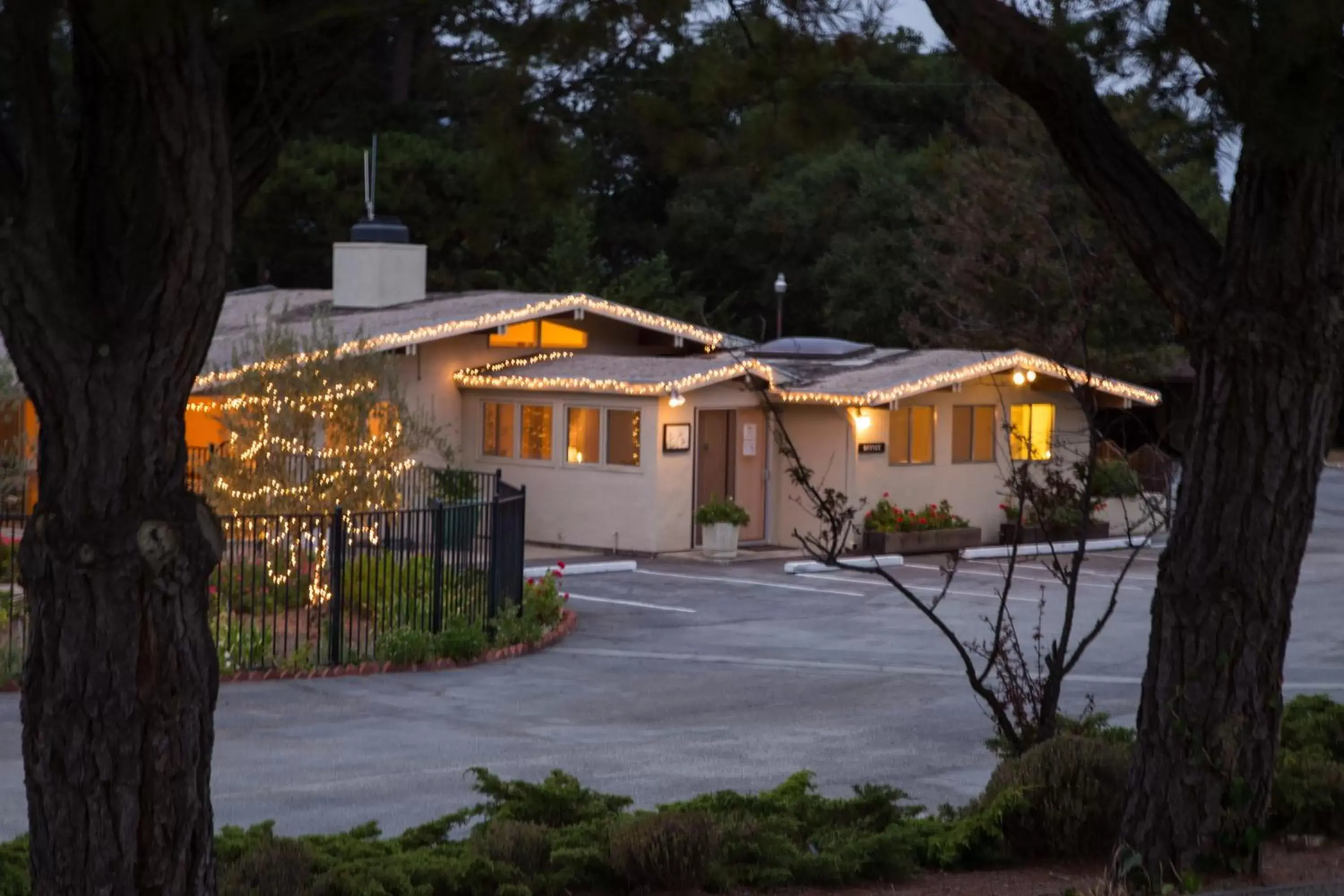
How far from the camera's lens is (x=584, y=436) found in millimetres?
27000

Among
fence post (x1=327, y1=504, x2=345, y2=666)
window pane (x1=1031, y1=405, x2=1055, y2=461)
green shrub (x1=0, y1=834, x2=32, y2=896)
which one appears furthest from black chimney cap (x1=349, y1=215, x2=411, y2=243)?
green shrub (x1=0, y1=834, x2=32, y2=896)

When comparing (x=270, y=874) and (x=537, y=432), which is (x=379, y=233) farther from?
(x=270, y=874)

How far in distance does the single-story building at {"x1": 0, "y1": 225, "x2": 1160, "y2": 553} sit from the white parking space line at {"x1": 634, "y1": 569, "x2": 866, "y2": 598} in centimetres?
175

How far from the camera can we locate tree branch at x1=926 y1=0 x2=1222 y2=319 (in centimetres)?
689

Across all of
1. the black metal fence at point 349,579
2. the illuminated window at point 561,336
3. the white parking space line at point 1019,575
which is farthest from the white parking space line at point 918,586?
the illuminated window at point 561,336

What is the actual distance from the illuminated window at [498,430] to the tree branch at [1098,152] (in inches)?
830

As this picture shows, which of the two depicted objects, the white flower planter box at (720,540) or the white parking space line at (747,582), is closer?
the white parking space line at (747,582)

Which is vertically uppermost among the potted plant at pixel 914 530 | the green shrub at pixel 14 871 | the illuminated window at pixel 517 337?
the illuminated window at pixel 517 337

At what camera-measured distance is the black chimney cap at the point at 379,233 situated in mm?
29812

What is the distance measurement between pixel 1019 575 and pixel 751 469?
15.7 ft

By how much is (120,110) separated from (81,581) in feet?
4.47

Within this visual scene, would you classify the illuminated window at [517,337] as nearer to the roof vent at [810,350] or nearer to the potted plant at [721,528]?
the roof vent at [810,350]

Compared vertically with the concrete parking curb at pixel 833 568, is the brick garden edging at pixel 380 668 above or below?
below

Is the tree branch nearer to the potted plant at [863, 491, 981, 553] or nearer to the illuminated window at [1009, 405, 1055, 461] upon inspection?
the potted plant at [863, 491, 981, 553]
